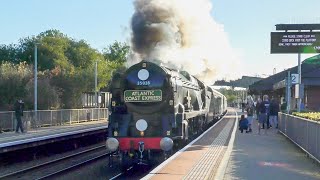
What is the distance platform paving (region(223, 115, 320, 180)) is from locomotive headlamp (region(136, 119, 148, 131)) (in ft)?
8.69

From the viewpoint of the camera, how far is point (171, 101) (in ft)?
49.5

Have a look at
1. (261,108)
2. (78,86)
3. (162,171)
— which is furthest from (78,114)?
(162,171)

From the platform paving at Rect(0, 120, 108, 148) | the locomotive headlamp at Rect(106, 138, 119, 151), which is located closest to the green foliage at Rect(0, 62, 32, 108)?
the platform paving at Rect(0, 120, 108, 148)

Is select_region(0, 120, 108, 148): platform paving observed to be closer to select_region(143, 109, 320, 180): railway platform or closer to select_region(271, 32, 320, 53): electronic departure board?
select_region(143, 109, 320, 180): railway platform

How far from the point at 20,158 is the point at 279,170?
11.0m

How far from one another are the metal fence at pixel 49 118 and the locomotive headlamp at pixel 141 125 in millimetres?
14088

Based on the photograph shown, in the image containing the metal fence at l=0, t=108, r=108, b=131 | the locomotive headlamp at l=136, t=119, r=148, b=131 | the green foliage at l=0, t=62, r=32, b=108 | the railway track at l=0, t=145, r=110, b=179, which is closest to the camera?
the locomotive headlamp at l=136, t=119, r=148, b=131

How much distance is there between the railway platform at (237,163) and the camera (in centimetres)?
1112

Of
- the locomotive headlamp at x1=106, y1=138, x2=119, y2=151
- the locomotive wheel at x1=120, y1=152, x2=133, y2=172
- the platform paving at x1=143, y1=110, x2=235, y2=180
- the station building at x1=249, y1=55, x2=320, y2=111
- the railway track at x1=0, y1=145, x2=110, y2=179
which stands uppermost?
the station building at x1=249, y1=55, x2=320, y2=111

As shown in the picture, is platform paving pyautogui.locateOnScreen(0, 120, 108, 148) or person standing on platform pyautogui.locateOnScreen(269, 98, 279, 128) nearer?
platform paving pyautogui.locateOnScreen(0, 120, 108, 148)

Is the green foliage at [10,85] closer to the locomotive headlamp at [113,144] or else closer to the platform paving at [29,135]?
the platform paving at [29,135]

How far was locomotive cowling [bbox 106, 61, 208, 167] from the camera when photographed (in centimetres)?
1468

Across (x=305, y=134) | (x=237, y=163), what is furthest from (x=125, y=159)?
(x=305, y=134)

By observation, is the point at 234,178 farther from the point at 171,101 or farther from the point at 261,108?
the point at 261,108
